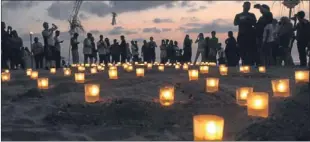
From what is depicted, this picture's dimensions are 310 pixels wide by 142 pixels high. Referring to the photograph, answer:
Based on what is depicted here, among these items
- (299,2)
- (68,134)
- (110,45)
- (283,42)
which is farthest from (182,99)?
(110,45)

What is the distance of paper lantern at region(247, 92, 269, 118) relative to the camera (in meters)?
4.84

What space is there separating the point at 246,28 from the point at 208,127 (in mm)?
7844

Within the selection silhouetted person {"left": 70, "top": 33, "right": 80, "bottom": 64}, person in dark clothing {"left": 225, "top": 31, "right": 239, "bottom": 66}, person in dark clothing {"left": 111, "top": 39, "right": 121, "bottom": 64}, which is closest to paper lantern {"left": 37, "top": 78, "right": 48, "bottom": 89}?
person in dark clothing {"left": 225, "top": 31, "right": 239, "bottom": 66}

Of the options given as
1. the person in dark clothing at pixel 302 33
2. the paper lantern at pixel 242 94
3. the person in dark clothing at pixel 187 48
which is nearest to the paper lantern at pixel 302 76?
the paper lantern at pixel 242 94

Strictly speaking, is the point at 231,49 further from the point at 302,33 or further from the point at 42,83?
the point at 42,83

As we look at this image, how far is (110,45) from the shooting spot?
680 inches

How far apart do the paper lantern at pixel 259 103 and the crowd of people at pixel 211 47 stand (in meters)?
6.30

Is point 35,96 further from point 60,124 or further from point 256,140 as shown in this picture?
point 256,140

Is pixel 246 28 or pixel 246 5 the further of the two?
pixel 246 28

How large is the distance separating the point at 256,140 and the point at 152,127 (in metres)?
1.25

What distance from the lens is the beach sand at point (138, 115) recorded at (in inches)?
174

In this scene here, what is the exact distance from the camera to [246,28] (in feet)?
36.4

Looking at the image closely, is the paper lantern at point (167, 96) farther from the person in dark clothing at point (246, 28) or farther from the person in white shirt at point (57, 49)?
the person in white shirt at point (57, 49)

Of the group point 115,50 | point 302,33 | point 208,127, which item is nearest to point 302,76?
point 302,33
